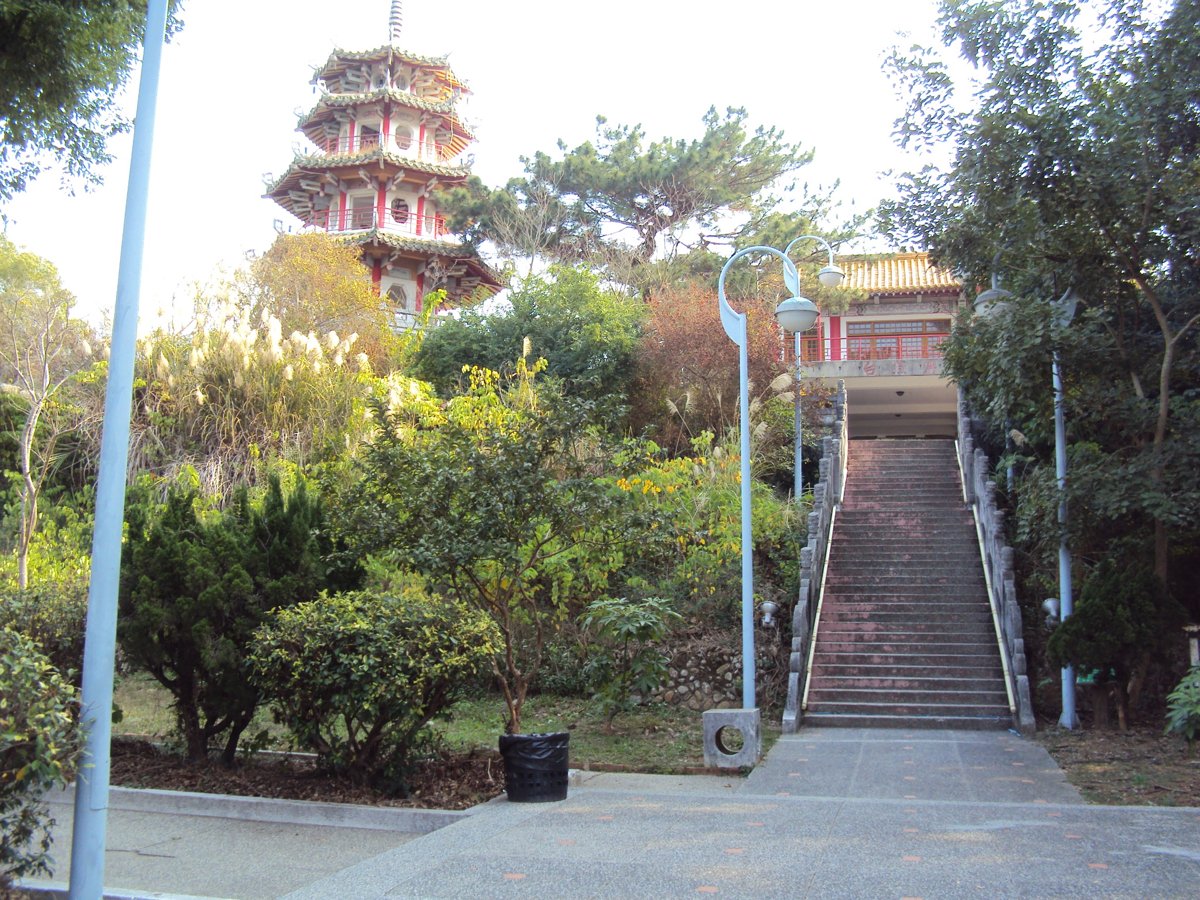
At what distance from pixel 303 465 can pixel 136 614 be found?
8494 mm

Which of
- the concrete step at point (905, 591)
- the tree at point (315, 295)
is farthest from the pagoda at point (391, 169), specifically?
the concrete step at point (905, 591)

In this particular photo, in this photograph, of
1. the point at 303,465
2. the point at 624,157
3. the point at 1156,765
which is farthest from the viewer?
the point at 624,157

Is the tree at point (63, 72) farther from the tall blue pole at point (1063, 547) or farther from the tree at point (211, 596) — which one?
the tall blue pole at point (1063, 547)

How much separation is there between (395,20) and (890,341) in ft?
73.3

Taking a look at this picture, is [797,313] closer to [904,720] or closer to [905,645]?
[904,720]

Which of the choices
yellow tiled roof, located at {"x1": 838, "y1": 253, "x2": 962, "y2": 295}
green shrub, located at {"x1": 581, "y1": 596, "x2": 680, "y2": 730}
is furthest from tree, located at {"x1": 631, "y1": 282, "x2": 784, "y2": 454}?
yellow tiled roof, located at {"x1": 838, "y1": 253, "x2": 962, "y2": 295}

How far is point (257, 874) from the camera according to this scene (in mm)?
6512

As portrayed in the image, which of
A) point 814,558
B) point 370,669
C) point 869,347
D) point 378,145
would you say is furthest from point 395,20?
point 370,669

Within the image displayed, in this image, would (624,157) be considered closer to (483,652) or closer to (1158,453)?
(1158,453)

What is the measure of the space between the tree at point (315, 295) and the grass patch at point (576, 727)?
11204 millimetres

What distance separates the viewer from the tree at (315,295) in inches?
939

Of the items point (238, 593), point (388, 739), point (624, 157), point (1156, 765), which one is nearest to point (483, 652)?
point (388, 739)

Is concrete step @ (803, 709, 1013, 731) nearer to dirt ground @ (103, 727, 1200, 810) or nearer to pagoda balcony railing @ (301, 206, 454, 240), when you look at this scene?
dirt ground @ (103, 727, 1200, 810)

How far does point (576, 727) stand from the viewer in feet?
40.7
